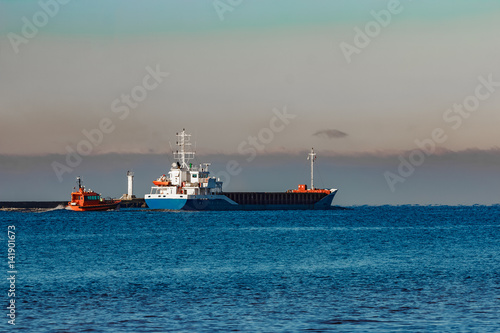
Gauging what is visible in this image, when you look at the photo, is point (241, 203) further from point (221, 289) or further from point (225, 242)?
point (221, 289)

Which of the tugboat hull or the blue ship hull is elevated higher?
the blue ship hull

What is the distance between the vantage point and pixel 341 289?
108 feet

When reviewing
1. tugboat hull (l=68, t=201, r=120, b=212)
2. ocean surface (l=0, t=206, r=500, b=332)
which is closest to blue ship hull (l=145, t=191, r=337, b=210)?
tugboat hull (l=68, t=201, r=120, b=212)

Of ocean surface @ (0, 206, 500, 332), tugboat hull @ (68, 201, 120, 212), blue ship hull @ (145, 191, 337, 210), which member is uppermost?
blue ship hull @ (145, 191, 337, 210)

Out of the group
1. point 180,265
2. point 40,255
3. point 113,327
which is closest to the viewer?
point 113,327

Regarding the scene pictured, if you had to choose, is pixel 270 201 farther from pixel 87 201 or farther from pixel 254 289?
pixel 254 289

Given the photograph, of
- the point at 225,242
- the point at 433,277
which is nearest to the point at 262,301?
the point at 433,277

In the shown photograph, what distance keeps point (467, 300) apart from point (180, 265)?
21.4m

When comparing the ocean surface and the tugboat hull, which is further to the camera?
the tugboat hull

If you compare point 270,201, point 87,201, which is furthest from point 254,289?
point 270,201

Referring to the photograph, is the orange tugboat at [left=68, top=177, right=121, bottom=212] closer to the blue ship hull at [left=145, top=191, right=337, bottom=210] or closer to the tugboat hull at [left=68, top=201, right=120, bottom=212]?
the tugboat hull at [left=68, top=201, right=120, bottom=212]

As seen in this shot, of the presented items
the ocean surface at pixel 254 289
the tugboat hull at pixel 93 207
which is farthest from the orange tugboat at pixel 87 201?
the ocean surface at pixel 254 289

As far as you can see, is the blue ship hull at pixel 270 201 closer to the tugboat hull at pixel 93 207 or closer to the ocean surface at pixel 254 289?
the tugboat hull at pixel 93 207

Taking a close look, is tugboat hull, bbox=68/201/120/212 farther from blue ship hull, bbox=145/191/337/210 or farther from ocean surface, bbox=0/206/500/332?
ocean surface, bbox=0/206/500/332
